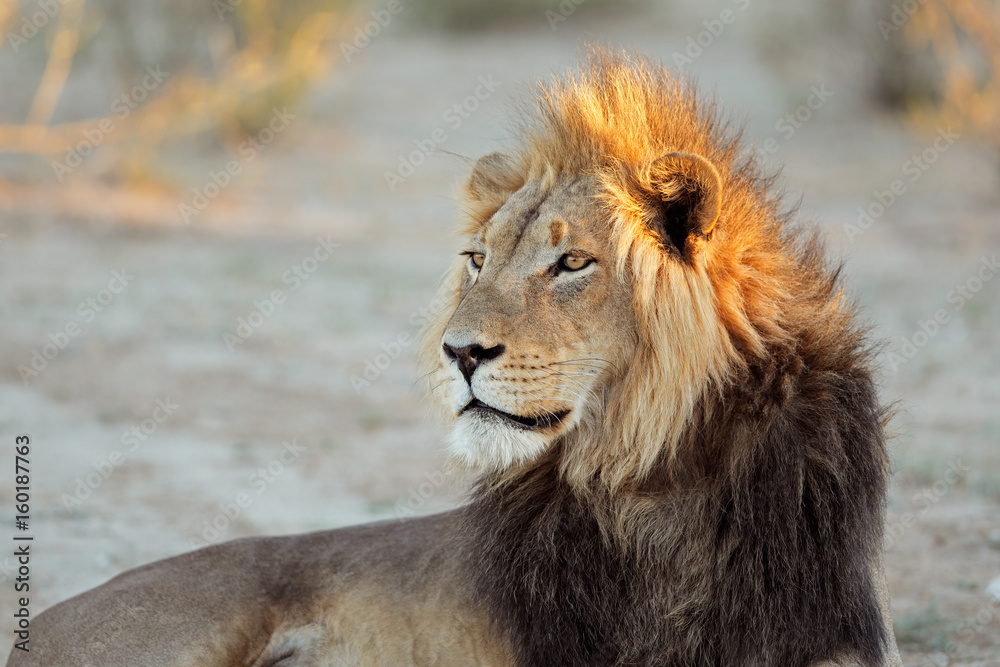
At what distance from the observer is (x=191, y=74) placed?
13.7 meters

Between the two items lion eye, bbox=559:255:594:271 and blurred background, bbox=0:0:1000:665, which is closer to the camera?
lion eye, bbox=559:255:594:271

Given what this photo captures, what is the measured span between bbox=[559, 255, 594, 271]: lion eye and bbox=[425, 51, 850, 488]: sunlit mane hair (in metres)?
0.10

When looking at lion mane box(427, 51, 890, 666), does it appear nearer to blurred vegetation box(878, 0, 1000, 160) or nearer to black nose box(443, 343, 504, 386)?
black nose box(443, 343, 504, 386)

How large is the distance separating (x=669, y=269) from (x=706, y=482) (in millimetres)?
569

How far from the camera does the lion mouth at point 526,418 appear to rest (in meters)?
2.85

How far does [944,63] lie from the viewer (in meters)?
13.5

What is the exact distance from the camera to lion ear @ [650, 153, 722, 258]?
2877 mm

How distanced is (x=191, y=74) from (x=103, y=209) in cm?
313

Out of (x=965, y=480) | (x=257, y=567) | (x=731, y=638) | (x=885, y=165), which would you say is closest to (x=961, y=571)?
(x=965, y=480)

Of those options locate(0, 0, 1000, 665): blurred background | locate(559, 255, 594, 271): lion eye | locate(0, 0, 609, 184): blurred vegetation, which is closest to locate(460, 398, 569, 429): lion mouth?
locate(559, 255, 594, 271): lion eye

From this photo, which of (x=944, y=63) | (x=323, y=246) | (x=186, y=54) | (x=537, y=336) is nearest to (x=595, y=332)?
(x=537, y=336)

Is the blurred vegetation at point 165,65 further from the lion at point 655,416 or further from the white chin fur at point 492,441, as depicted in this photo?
the white chin fur at point 492,441

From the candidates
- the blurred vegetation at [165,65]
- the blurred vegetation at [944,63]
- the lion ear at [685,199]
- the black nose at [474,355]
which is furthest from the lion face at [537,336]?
the blurred vegetation at [165,65]

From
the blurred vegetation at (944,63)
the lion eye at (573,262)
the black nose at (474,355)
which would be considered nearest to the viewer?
the black nose at (474,355)
